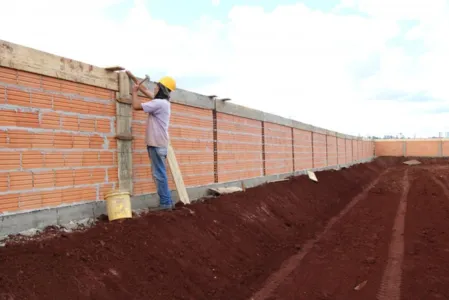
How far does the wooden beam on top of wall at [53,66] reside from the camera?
4.13 metres

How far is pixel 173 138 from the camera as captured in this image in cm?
701

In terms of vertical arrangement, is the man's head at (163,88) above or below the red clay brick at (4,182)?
above

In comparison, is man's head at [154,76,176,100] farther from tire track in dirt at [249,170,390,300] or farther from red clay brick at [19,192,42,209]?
tire track in dirt at [249,170,390,300]

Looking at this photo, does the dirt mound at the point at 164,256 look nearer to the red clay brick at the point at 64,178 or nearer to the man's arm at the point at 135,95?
the red clay brick at the point at 64,178

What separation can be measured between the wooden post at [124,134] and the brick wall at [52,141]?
11cm

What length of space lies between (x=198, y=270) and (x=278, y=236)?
3250 millimetres

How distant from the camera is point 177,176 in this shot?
6660 mm

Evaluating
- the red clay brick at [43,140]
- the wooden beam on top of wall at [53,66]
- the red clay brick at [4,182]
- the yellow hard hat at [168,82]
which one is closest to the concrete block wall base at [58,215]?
the red clay brick at [4,182]

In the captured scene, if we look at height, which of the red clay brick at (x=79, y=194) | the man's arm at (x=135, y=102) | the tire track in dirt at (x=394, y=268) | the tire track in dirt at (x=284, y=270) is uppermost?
the man's arm at (x=135, y=102)

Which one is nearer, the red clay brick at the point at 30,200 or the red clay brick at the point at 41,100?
the red clay brick at the point at 30,200

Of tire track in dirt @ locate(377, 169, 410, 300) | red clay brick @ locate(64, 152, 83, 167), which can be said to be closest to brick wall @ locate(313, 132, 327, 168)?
tire track in dirt @ locate(377, 169, 410, 300)

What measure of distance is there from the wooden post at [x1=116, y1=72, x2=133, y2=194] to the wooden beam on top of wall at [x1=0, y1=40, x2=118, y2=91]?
169mm

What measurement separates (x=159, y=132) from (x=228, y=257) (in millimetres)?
2309

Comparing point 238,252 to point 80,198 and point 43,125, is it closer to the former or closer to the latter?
point 80,198
